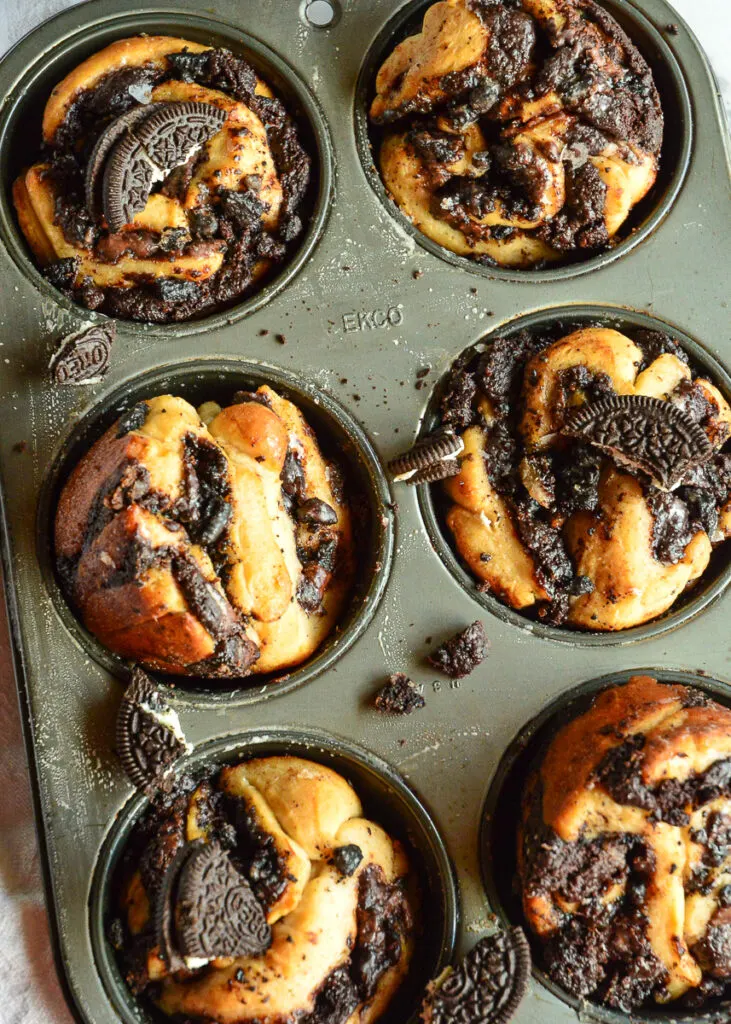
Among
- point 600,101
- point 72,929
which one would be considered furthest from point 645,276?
point 72,929

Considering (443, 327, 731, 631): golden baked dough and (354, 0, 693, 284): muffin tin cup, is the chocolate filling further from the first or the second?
(443, 327, 731, 631): golden baked dough

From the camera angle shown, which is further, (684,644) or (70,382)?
(684,644)

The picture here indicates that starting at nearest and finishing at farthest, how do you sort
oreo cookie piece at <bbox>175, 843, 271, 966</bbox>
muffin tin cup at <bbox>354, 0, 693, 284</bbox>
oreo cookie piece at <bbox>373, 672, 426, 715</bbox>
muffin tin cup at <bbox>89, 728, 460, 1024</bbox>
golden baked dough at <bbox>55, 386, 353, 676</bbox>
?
oreo cookie piece at <bbox>175, 843, 271, 966</bbox>, golden baked dough at <bbox>55, 386, 353, 676</bbox>, muffin tin cup at <bbox>89, 728, 460, 1024</bbox>, oreo cookie piece at <bbox>373, 672, 426, 715</bbox>, muffin tin cup at <bbox>354, 0, 693, 284</bbox>

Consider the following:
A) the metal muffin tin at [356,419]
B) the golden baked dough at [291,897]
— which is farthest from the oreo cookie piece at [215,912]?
the metal muffin tin at [356,419]

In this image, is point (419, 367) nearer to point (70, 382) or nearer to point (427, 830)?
point (70, 382)

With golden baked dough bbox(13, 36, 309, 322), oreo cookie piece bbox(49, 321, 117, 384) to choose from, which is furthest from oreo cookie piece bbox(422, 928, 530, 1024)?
golden baked dough bbox(13, 36, 309, 322)

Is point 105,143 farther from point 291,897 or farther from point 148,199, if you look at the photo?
point 291,897
